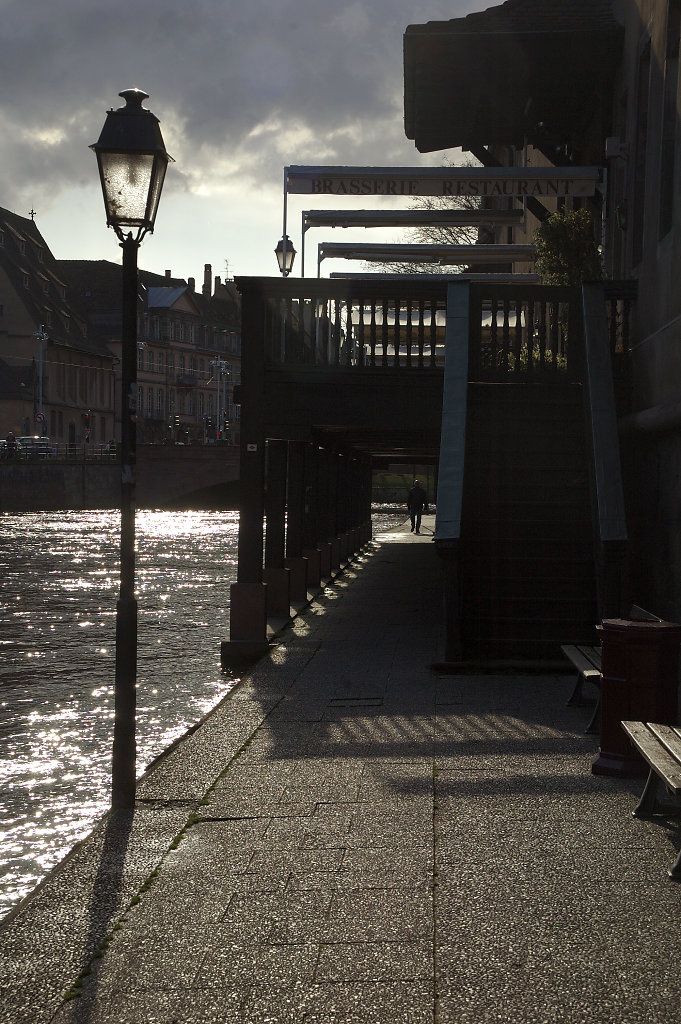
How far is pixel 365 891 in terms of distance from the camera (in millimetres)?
5359

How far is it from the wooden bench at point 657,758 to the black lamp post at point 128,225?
2650 mm

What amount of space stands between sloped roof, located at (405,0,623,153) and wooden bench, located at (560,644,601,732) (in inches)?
453

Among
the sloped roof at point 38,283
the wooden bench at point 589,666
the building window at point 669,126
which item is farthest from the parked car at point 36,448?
the wooden bench at point 589,666

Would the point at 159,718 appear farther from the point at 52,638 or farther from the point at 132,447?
the point at 52,638

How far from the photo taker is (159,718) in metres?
11.2

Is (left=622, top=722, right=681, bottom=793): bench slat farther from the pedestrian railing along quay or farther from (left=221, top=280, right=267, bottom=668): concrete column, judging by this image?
the pedestrian railing along quay

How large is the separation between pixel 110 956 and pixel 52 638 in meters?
12.4

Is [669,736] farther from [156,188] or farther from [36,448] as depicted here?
[36,448]

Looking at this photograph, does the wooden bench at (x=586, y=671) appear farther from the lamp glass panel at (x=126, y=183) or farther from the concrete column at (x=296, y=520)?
the concrete column at (x=296, y=520)

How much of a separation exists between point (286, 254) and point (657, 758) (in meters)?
14.9

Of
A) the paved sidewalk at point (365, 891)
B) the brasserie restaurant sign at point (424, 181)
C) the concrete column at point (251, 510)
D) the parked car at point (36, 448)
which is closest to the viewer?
the paved sidewalk at point (365, 891)

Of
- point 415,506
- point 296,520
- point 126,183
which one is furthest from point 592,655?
point 415,506

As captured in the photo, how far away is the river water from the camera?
7.97 m

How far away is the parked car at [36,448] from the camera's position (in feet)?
231
